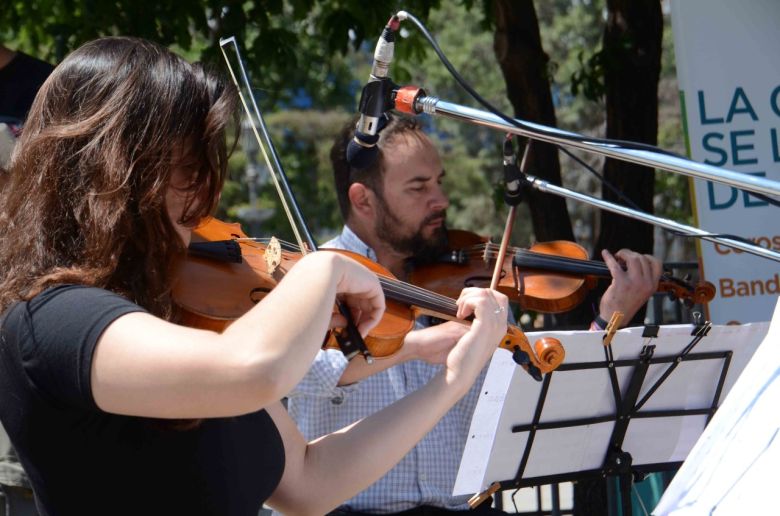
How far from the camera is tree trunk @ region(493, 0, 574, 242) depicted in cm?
430

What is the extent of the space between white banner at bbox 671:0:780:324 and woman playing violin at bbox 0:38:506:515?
2089mm

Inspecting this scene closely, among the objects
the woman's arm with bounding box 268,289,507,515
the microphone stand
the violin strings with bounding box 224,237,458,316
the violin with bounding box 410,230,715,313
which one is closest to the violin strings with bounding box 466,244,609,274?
the violin with bounding box 410,230,715,313

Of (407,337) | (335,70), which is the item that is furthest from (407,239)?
(335,70)

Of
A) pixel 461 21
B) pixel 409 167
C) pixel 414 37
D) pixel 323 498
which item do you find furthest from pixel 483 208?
pixel 323 498

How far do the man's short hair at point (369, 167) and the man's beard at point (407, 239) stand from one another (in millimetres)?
89

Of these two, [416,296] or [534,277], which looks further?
[534,277]

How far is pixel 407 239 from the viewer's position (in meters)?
3.32

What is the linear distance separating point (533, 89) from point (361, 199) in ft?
4.12

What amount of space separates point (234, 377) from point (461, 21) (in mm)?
21749

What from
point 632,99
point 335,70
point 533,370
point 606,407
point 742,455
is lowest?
point 606,407

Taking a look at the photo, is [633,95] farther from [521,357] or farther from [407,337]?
[521,357]

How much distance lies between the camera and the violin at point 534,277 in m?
3.25

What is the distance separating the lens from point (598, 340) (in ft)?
8.09

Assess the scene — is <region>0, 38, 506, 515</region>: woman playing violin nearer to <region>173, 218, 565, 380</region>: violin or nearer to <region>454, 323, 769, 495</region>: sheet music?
<region>173, 218, 565, 380</region>: violin
